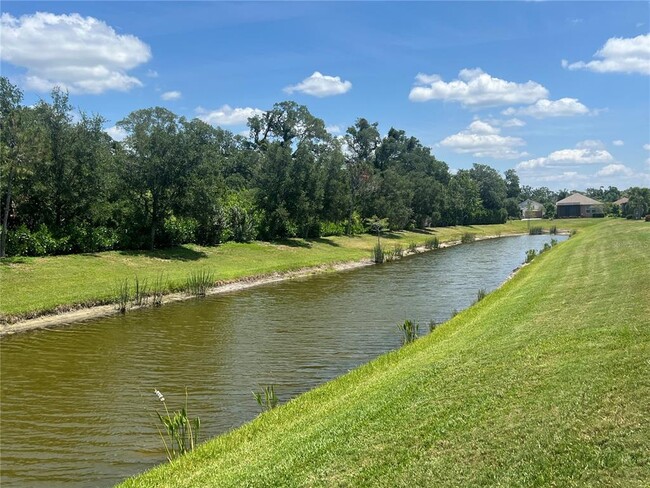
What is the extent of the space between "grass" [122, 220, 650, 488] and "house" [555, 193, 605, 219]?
407 feet

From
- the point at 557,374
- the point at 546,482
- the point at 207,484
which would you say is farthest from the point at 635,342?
the point at 207,484

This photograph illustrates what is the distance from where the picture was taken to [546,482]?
4867 mm

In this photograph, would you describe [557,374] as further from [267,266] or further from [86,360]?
[267,266]

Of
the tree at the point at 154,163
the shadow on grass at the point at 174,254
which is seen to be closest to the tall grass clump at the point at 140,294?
the shadow on grass at the point at 174,254

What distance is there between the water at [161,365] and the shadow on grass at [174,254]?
9220mm

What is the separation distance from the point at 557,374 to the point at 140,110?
3493 cm

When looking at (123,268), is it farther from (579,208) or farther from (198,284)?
(579,208)

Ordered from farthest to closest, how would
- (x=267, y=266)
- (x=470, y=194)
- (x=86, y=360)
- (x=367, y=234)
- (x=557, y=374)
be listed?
1. (x=470, y=194)
2. (x=367, y=234)
3. (x=267, y=266)
4. (x=86, y=360)
5. (x=557, y=374)

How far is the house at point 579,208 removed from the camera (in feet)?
398

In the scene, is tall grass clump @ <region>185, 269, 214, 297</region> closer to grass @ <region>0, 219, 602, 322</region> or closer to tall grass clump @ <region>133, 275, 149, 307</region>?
grass @ <region>0, 219, 602, 322</region>

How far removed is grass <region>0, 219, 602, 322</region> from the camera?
20531 mm

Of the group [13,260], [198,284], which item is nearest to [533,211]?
[198,284]

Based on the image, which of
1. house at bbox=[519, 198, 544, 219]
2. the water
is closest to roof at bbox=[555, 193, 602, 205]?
house at bbox=[519, 198, 544, 219]

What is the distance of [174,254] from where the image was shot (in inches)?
1364
